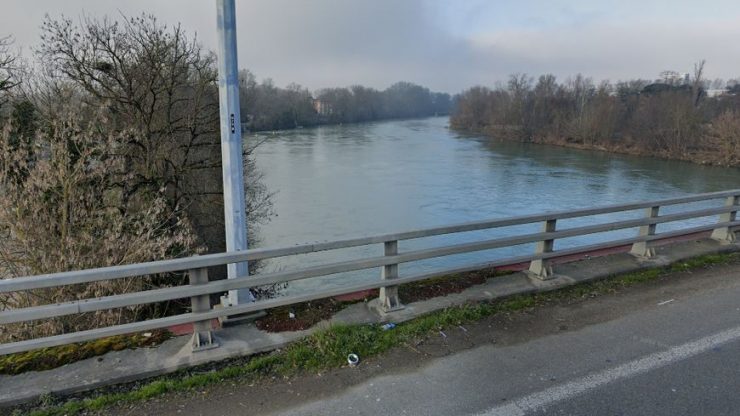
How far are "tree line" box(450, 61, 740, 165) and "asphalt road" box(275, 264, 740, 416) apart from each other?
159 ft

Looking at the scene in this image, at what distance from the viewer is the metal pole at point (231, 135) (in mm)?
4031

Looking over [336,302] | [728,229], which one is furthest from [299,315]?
[728,229]

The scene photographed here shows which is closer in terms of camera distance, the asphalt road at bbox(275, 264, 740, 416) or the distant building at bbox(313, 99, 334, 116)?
the asphalt road at bbox(275, 264, 740, 416)

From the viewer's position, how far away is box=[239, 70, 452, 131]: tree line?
57875 millimetres

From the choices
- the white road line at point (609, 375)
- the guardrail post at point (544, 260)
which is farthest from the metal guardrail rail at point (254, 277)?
the white road line at point (609, 375)

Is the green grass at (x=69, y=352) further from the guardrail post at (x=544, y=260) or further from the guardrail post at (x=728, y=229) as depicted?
the guardrail post at (x=728, y=229)

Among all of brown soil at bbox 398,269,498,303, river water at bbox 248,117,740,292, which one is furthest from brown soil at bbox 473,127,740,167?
brown soil at bbox 398,269,498,303

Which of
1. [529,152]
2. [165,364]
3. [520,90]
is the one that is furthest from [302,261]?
[520,90]

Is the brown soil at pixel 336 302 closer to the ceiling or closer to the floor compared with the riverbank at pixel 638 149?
closer to the ceiling

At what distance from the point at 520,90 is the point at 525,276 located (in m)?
91.2

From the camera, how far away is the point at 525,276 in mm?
5238

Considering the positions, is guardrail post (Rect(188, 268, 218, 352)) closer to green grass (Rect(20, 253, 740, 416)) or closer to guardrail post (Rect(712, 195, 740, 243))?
green grass (Rect(20, 253, 740, 416))

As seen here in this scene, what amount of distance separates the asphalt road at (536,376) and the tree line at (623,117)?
48.3 m

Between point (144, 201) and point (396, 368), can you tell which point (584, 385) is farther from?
point (144, 201)
